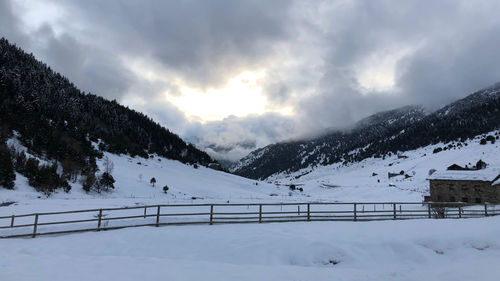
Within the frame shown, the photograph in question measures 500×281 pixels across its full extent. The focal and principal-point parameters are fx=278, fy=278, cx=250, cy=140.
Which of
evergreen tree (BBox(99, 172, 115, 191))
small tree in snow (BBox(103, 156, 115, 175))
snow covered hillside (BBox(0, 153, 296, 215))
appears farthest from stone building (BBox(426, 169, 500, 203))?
small tree in snow (BBox(103, 156, 115, 175))

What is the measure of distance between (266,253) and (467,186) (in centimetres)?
4485

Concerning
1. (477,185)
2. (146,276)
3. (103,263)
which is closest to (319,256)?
(146,276)

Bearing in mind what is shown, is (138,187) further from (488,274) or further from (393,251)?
(488,274)

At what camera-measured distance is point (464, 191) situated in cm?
4366

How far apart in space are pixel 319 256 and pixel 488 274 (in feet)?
20.1

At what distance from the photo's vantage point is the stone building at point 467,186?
135ft

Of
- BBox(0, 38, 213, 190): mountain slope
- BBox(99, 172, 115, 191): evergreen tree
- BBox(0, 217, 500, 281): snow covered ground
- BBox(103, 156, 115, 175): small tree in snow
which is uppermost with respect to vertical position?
BBox(0, 38, 213, 190): mountain slope

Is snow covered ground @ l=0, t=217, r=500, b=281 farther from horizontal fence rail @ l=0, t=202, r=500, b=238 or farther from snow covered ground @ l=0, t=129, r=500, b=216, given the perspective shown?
snow covered ground @ l=0, t=129, r=500, b=216

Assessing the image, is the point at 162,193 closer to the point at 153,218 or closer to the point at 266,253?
the point at 153,218

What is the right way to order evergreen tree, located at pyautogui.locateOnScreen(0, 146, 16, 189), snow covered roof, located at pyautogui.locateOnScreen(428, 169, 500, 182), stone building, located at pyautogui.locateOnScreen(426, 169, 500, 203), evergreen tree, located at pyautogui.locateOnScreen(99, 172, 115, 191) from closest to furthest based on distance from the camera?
evergreen tree, located at pyautogui.locateOnScreen(0, 146, 16, 189) < stone building, located at pyautogui.locateOnScreen(426, 169, 500, 203) < snow covered roof, located at pyautogui.locateOnScreen(428, 169, 500, 182) < evergreen tree, located at pyautogui.locateOnScreen(99, 172, 115, 191)

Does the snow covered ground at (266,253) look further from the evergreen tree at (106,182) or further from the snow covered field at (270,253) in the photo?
the evergreen tree at (106,182)

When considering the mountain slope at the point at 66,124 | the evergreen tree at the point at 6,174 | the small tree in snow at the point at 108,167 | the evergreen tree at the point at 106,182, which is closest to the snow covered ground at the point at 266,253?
the evergreen tree at the point at 6,174

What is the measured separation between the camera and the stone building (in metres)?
41.3

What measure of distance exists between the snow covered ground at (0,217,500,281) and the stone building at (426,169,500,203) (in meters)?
30.8
